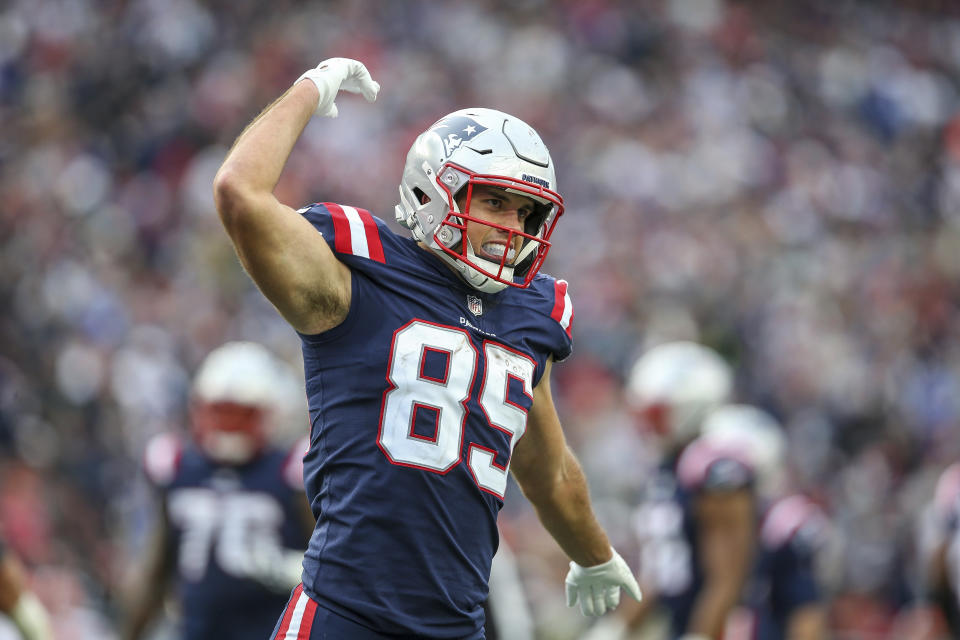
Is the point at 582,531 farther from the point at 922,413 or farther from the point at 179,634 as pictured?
the point at 922,413

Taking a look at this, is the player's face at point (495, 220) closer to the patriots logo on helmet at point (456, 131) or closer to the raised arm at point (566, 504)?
the patriots logo on helmet at point (456, 131)

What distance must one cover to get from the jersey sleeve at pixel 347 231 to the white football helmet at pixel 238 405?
10.1 ft

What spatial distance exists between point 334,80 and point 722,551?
3.28 metres

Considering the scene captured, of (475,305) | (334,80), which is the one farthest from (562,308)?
(334,80)

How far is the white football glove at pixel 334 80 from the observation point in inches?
128

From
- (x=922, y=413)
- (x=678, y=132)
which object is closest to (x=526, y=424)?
(x=922, y=413)

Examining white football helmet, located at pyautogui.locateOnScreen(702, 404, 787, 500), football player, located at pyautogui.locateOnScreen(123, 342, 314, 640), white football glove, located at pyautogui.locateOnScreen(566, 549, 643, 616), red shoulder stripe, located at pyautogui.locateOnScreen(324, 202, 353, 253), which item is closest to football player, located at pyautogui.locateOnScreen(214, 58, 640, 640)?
red shoulder stripe, located at pyautogui.locateOnScreen(324, 202, 353, 253)

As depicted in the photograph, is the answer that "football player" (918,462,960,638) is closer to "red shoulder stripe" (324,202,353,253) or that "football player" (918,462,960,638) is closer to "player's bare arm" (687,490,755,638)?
"player's bare arm" (687,490,755,638)

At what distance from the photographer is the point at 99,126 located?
13.6 m

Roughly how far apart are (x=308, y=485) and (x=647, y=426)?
3752 mm

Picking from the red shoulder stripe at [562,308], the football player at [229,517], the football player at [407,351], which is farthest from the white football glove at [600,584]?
the football player at [229,517]

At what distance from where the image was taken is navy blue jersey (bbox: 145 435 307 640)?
5.69 metres

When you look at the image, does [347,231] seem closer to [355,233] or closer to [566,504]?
[355,233]

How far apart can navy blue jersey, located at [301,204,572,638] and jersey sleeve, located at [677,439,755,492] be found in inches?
113
